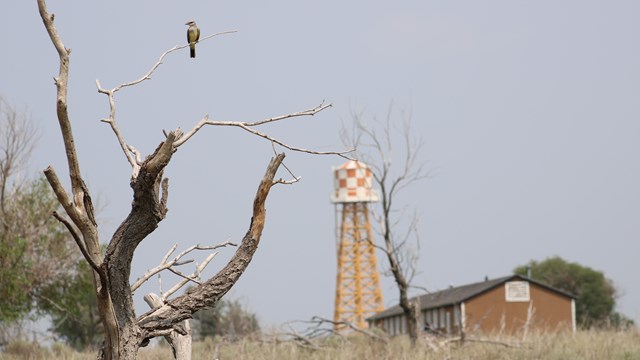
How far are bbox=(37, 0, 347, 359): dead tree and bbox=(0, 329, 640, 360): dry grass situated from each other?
251 inches

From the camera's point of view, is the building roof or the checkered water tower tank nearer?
the building roof

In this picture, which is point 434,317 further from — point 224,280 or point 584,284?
point 224,280

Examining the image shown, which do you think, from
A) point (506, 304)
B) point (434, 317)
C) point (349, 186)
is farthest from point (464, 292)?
point (349, 186)

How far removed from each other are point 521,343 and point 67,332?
103ft

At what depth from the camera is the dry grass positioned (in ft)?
52.0

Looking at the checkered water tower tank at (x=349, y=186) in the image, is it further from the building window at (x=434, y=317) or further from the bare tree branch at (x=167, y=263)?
the bare tree branch at (x=167, y=263)

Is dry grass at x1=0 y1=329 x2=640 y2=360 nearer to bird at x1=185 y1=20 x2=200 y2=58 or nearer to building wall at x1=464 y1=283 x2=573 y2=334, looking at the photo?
bird at x1=185 y1=20 x2=200 y2=58

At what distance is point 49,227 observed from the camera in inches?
1153

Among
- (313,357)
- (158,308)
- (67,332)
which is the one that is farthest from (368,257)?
(158,308)

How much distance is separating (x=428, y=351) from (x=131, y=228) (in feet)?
34.6

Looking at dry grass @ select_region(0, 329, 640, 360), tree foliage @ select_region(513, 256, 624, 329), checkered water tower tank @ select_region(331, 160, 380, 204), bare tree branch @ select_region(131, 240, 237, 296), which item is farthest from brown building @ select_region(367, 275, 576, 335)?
bare tree branch @ select_region(131, 240, 237, 296)

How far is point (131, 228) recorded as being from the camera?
7582 millimetres

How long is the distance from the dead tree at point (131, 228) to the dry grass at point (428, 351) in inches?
251

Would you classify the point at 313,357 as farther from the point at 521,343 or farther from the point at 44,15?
the point at 44,15
